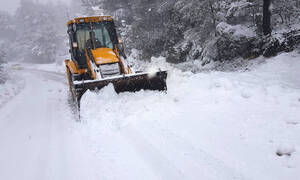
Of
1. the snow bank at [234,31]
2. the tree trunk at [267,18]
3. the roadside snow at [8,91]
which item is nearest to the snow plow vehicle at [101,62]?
the snow bank at [234,31]

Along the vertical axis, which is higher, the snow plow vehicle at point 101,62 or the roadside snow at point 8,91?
the snow plow vehicle at point 101,62

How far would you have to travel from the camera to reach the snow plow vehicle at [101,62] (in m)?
5.90

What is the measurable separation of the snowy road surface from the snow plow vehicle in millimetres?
290

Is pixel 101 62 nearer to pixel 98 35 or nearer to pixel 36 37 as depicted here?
pixel 98 35

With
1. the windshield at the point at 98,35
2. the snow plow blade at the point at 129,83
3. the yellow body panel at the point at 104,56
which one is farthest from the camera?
the windshield at the point at 98,35

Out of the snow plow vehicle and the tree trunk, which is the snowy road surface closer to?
the snow plow vehicle

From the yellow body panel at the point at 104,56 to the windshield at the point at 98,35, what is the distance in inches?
18.2

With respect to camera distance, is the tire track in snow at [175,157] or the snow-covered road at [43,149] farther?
the snow-covered road at [43,149]

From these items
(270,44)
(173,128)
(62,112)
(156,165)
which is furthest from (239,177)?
(270,44)

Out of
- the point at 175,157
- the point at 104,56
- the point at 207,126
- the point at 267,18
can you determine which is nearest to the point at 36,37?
the point at 104,56

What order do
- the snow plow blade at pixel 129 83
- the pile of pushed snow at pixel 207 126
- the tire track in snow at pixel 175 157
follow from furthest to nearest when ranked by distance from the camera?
the snow plow blade at pixel 129 83
the pile of pushed snow at pixel 207 126
the tire track in snow at pixel 175 157

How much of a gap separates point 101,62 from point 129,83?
4.05ft

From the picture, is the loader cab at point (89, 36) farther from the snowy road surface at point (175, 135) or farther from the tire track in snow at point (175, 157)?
the tire track in snow at point (175, 157)

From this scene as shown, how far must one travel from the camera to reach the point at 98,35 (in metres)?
7.49
